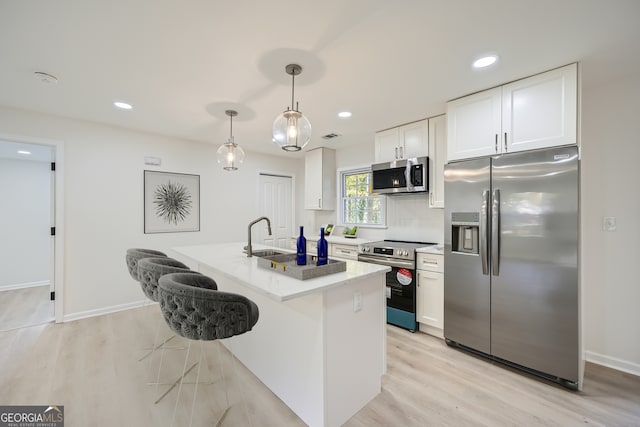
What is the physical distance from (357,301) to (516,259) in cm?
150

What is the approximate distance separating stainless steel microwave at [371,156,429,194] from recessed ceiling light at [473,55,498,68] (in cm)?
121

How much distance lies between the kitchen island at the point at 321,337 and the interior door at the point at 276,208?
310 centimetres

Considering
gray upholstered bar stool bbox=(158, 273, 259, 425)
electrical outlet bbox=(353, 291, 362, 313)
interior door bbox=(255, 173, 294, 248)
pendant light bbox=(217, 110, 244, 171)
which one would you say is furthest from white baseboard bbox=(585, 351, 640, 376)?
interior door bbox=(255, 173, 294, 248)

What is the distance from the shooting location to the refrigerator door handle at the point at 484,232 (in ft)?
7.89

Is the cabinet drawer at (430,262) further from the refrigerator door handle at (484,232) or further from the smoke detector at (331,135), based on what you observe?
the smoke detector at (331,135)

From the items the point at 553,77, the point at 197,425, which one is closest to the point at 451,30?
the point at 553,77

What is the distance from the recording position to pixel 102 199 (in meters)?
3.55

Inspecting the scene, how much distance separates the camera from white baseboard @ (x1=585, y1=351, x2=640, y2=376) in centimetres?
225

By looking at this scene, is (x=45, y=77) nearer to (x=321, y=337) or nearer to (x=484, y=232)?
(x=321, y=337)

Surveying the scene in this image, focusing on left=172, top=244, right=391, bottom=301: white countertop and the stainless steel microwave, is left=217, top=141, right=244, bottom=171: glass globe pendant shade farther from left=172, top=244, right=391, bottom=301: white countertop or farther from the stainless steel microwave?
the stainless steel microwave

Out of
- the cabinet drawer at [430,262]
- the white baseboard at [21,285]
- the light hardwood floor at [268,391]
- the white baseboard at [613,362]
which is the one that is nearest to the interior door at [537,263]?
the light hardwood floor at [268,391]

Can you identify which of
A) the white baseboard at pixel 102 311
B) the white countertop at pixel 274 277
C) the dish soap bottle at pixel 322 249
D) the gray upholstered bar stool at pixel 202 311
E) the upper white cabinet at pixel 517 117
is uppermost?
the upper white cabinet at pixel 517 117

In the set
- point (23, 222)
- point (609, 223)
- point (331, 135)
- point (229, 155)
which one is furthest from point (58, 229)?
point (609, 223)

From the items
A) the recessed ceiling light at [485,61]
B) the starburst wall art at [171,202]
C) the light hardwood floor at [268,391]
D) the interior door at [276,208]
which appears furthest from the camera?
the interior door at [276,208]
